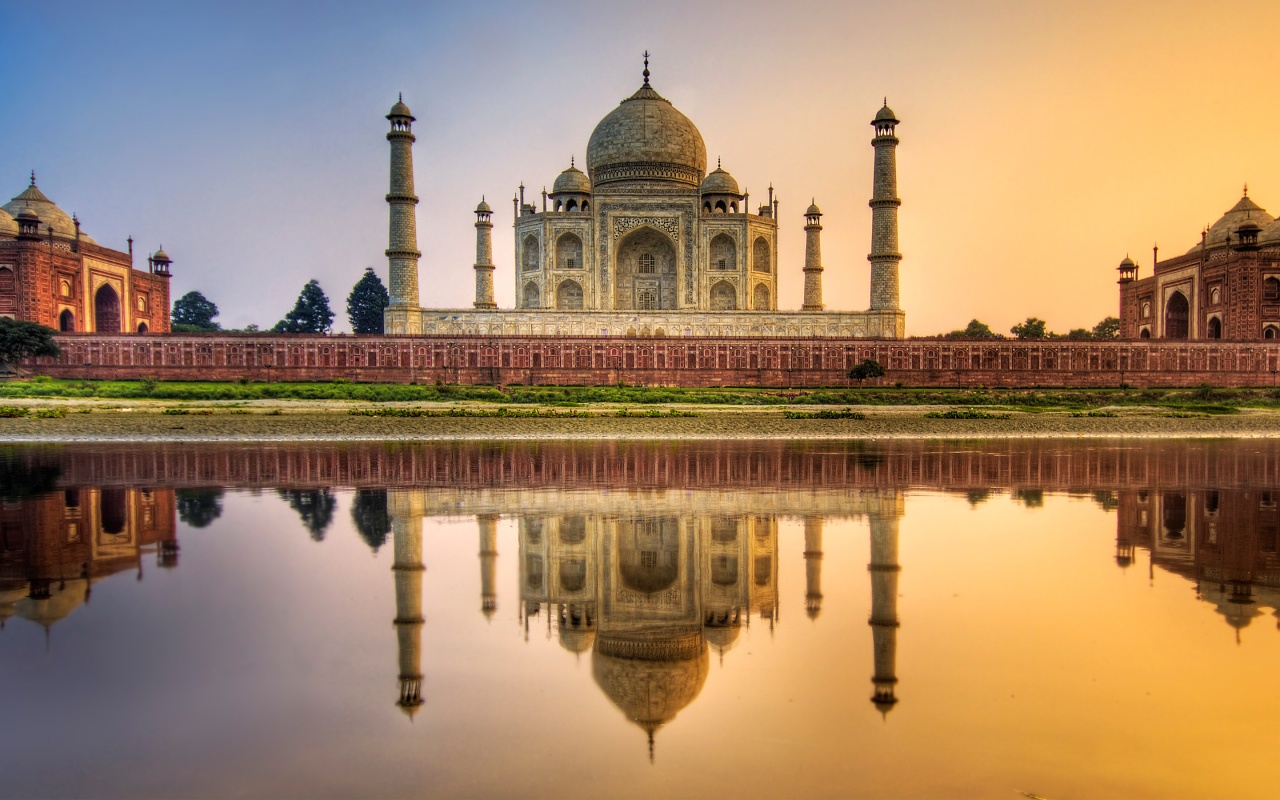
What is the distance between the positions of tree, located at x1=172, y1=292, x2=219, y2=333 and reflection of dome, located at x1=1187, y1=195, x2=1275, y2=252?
57.6 meters

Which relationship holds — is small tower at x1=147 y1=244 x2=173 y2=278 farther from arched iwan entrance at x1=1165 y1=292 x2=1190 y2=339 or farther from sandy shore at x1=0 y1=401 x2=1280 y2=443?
arched iwan entrance at x1=1165 y1=292 x2=1190 y2=339

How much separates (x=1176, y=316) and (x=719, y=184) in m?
24.3

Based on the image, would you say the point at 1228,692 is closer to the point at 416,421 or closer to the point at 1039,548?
the point at 1039,548

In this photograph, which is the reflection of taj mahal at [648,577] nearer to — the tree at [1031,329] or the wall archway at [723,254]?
the wall archway at [723,254]

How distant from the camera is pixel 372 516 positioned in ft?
32.5

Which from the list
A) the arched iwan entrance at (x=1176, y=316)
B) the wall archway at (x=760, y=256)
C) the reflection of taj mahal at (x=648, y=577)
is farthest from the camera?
the arched iwan entrance at (x=1176, y=316)

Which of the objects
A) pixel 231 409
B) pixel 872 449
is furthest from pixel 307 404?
pixel 872 449

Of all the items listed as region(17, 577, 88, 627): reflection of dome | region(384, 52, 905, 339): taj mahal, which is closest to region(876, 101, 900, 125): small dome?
region(384, 52, 905, 339): taj mahal

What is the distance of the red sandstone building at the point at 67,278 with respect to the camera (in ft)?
119

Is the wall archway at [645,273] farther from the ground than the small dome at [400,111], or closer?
closer

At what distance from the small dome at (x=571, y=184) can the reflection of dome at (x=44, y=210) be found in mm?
21918

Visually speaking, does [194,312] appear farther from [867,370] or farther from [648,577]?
[648,577]

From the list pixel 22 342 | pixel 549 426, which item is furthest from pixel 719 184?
pixel 22 342

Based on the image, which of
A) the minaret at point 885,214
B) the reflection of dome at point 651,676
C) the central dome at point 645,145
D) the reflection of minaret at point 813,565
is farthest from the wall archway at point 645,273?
the reflection of dome at point 651,676
